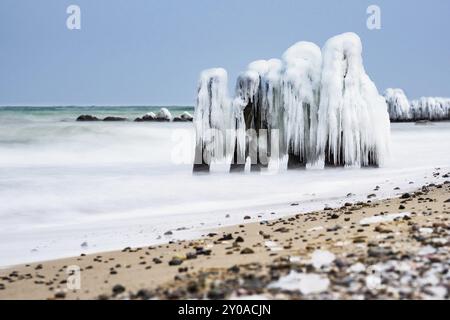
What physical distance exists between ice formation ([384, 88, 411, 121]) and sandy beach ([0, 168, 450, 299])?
56.9m

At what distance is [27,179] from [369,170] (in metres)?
10.9

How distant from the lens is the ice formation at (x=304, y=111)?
714 inches

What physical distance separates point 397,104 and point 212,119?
164 feet

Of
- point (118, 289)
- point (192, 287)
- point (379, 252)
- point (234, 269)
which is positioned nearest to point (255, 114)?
point (379, 252)

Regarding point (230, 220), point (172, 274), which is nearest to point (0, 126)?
point (230, 220)

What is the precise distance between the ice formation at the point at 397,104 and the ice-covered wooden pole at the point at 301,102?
155 ft

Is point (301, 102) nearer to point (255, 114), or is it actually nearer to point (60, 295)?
point (255, 114)

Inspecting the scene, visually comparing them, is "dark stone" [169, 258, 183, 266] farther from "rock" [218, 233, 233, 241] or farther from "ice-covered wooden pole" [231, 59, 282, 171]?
"ice-covered wooden pole" [231, 59, 282, 171]

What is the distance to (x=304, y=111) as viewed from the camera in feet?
61.4

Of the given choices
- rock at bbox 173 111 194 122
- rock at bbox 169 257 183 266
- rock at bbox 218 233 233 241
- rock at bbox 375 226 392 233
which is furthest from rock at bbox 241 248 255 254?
rock at bbox 173 111 194 122

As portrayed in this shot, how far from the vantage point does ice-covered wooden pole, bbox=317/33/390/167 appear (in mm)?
18047
